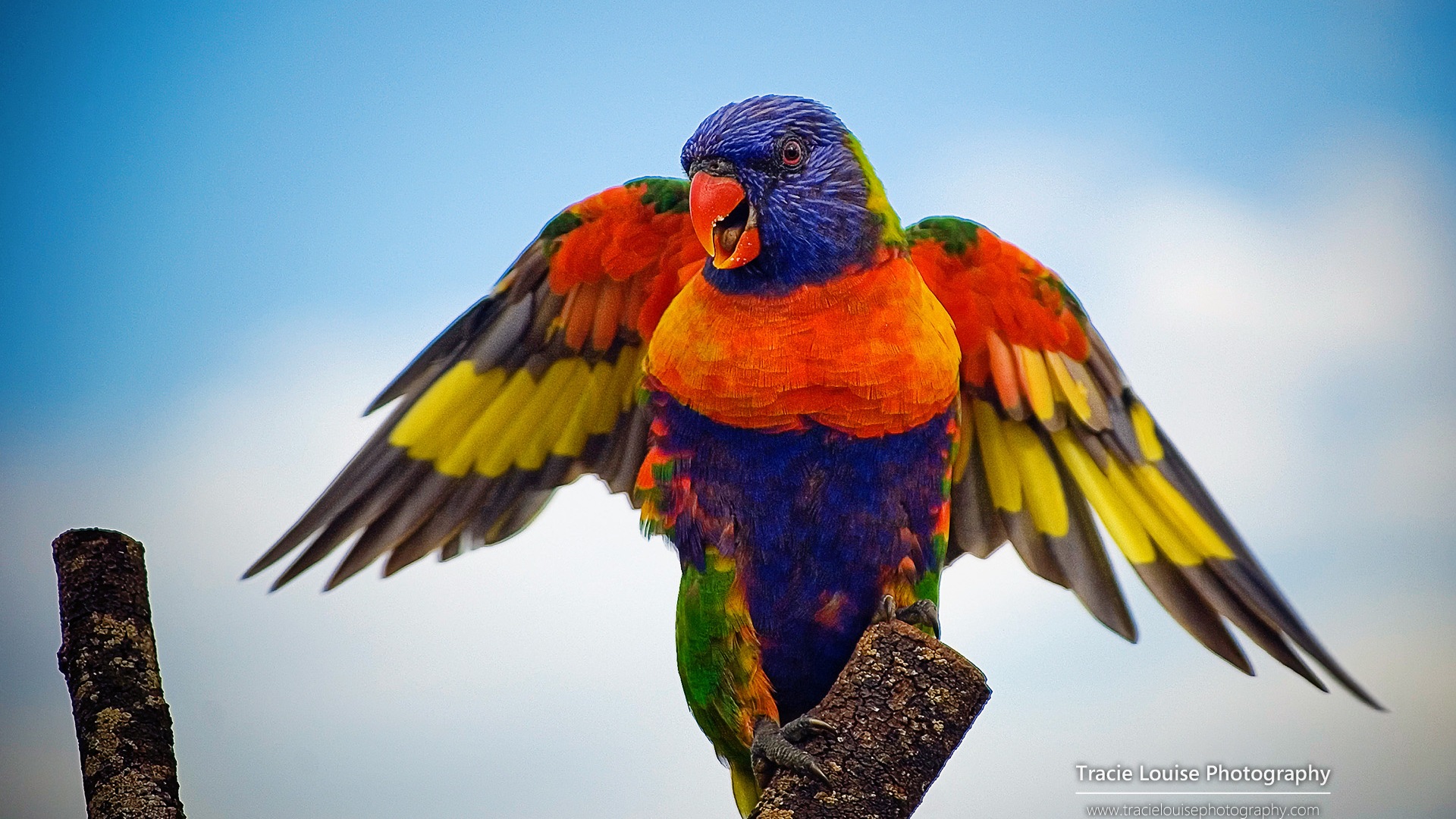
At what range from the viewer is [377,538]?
273 cm

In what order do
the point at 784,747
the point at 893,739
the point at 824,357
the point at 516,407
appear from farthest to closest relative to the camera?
the point at 516,407 → the point at 824,357 → the point at 784,747 → the point at 893,739

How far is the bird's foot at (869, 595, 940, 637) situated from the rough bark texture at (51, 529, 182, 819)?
1.38 metres

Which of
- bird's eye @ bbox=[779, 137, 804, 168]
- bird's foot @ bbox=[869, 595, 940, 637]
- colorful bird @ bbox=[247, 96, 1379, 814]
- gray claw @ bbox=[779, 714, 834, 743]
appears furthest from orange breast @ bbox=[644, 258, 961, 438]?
gray claw @ bbox=[779, 714, 834, 743]

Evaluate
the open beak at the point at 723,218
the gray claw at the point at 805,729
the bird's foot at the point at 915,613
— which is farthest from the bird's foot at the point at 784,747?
the open beak at the point at 723,218

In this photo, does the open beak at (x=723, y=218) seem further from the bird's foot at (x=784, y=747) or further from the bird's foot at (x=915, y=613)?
the bird's foot at (x=784, y=747)

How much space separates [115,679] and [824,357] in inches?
57.0

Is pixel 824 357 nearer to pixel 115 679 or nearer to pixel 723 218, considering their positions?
pixel 723 218

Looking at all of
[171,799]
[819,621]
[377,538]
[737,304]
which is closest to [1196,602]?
[819,621]

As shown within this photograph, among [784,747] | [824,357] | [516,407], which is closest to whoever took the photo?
[784,747]

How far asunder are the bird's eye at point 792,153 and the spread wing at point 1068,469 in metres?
0.41

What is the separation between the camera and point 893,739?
1.83 meters

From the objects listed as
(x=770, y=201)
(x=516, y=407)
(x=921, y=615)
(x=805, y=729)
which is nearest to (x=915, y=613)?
(x=921, y=615)

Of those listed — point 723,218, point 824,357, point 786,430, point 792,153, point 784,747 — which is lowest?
point 784,747

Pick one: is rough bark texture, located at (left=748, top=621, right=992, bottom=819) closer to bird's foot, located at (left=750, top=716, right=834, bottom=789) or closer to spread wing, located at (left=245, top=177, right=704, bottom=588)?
bird's foot, located at (left=750, top=716, right=834, bottom=789)
